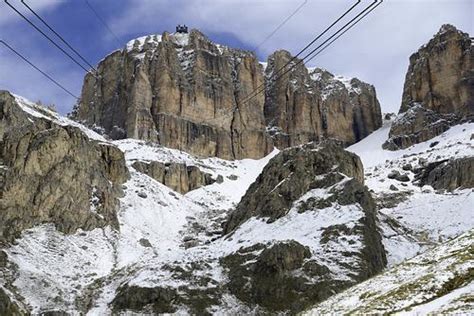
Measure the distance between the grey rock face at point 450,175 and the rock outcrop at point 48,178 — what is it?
66294 millimetres

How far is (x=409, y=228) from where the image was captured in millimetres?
99750

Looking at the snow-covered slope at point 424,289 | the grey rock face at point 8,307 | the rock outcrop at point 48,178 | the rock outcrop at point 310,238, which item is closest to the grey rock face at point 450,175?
the rock outcrop at point 310,238

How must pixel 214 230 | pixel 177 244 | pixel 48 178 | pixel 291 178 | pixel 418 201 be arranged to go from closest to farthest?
1. pixel 291 178
2. pixel 48 178
3. pixel 177 244
4. pixel 214 230
5. pixel 418 201

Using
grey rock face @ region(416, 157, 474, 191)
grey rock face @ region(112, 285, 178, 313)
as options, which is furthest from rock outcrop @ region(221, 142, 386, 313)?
grey rock face @ region(416, 157, 474, 191)

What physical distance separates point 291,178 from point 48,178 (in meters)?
37.6

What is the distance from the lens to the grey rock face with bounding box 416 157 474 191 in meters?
131

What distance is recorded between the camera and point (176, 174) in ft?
496

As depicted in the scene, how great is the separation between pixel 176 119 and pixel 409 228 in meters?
102

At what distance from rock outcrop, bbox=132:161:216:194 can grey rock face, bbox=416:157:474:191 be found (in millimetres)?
50398

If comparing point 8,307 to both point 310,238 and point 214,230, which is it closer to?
point 310,238

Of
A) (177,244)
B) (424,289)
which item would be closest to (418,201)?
(177,244)

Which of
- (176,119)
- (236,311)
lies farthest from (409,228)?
(176,119)

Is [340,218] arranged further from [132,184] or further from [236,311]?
[132,184]

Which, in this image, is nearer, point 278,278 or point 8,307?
point 8,307
